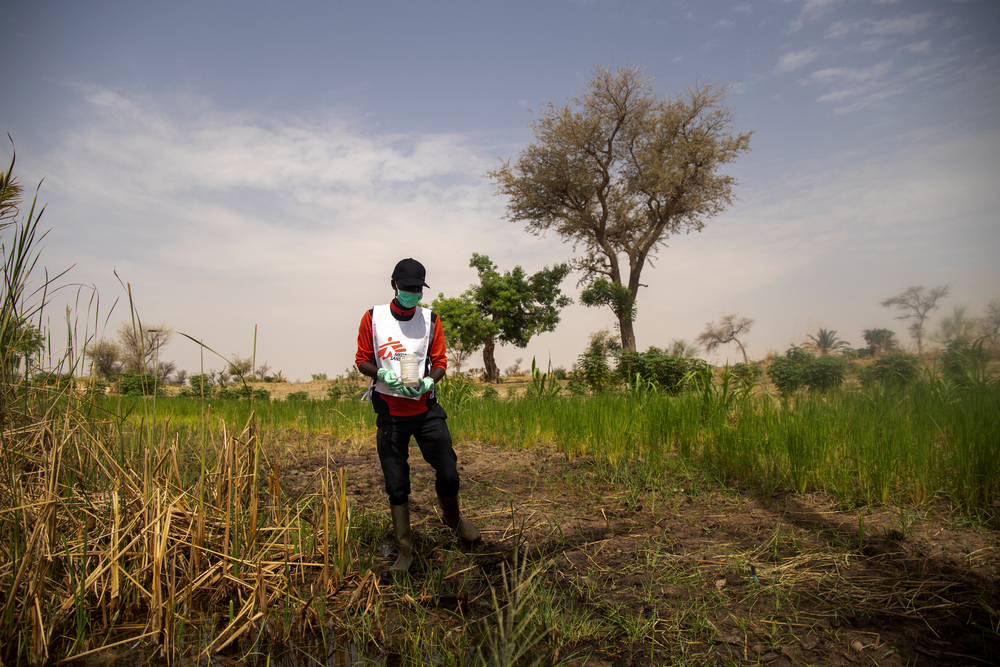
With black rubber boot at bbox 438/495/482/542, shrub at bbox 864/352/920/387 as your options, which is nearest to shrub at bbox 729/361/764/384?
shrub at bbox 864/352/920/387

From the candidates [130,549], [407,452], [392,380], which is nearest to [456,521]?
[407,452]

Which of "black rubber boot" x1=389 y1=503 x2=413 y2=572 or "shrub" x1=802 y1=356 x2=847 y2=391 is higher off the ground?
"shrub" x1=802 y1=356 x2=847 y2=391

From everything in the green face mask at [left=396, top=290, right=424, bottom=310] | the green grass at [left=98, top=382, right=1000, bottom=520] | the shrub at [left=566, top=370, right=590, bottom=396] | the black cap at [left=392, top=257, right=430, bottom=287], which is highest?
the black cap at [left=392, top=257, right=430, bottom=287]

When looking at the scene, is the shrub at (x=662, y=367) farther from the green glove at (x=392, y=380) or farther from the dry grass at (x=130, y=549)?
the dry grass at (x=130, y=549)

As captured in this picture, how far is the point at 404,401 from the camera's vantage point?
328cm

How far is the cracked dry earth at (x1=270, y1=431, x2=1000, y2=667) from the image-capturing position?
7.40ft

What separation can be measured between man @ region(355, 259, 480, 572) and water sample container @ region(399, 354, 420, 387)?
53mm

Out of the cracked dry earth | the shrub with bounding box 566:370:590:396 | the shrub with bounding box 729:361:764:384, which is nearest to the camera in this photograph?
the cracked dry earth

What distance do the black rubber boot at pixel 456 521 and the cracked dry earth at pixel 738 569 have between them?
0.09m

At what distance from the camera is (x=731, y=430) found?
4.70 m

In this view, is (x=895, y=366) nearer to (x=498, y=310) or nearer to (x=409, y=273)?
(x=409, y=273)

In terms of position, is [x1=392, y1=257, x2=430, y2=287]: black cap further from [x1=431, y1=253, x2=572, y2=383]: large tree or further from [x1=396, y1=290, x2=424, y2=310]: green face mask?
[x1=431, y1=253, x2=572, y2=383]: large tree

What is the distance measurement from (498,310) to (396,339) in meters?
19.2

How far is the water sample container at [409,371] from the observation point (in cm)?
312
